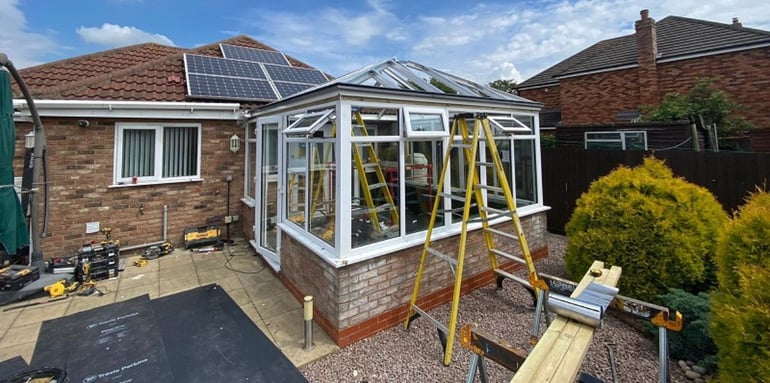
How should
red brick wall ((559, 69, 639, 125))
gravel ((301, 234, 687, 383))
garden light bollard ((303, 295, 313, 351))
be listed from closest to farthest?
gravel ((301, 234, 687, 383)) < garden light bollard ((303, 295, 313, 351)) < red brick wall ((559, 69, 639, 125))

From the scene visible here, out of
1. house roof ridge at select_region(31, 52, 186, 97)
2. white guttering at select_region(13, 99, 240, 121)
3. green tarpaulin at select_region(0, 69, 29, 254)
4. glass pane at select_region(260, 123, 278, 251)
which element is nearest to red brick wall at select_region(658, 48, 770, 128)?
glass pane at select_region(260, 123, 278, 251)

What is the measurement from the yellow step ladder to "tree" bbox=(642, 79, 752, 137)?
11.7 metres

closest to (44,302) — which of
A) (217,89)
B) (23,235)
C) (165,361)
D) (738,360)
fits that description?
(23,235)

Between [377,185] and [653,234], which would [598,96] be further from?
[377,185]

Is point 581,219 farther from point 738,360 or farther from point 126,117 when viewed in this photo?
point 126,117

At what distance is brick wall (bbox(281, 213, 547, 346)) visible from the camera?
12.0 ft

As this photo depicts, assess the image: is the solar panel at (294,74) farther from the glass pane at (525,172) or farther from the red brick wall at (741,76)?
the red brick wall at (741,76)

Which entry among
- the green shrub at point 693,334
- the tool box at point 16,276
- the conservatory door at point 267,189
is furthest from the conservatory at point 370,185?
the tool box at point 16,276

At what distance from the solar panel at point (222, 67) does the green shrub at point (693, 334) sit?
994cm

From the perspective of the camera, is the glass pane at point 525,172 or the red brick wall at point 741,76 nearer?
the glass pane at point 525,172

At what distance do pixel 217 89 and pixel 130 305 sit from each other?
519 cm

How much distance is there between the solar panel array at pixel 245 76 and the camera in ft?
25.6

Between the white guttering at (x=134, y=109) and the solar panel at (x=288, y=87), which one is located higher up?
the solar panel at (x=288, y=87)

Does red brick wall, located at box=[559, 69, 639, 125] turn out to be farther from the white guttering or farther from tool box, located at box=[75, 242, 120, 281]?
tool box, located at box=[75, 242, 120, 281]
